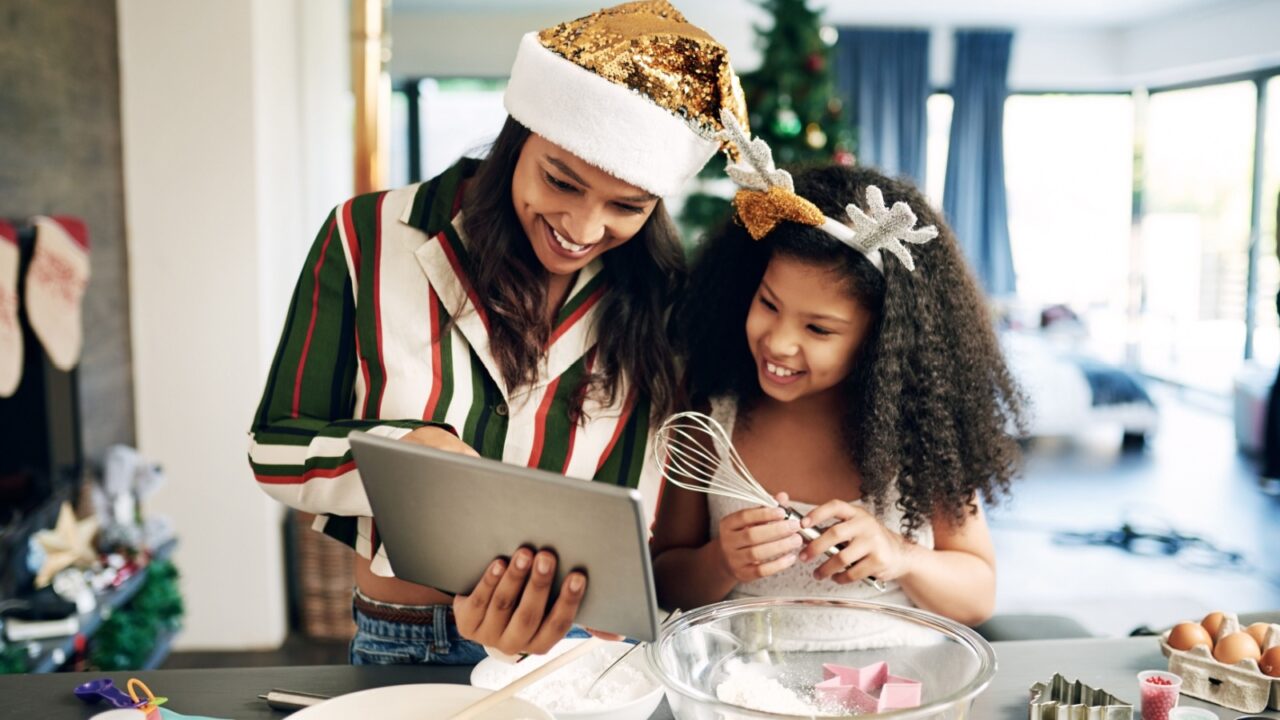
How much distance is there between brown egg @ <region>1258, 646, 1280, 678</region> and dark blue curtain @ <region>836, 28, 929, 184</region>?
742 centimetres

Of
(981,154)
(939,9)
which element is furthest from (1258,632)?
(981,154)

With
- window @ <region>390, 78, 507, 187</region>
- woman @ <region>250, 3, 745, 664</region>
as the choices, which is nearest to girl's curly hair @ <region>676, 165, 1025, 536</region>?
woman @ <region>250, 3, 745, 664</region>

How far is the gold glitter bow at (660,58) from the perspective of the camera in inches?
47.7

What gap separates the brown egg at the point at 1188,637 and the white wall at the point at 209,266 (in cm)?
253

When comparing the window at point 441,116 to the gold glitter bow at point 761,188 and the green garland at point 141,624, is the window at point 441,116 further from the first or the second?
the gold glitter bow at point 761,188

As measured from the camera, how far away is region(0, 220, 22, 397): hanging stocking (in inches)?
86.9

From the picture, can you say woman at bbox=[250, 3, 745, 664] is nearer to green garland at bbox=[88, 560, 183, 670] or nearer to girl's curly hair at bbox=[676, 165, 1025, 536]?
girl's curly hair at bbox=[676, 165, 1025, 536]

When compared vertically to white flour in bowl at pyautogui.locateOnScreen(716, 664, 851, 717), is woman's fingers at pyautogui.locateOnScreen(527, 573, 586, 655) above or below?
above

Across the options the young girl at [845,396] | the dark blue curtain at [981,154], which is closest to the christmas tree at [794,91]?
the young girl at [845,396]

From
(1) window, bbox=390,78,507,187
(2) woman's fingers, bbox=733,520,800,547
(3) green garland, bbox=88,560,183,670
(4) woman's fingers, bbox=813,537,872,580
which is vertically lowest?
(3) green garland, bbox=88,560,183,670

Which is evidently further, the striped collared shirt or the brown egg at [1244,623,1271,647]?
the striped collared shirt

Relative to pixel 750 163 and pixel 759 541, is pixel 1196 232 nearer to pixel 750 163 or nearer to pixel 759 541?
pixel 750 163

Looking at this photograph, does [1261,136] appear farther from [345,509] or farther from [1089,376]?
[345,509]

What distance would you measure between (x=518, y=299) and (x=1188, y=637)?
2.66 ft
